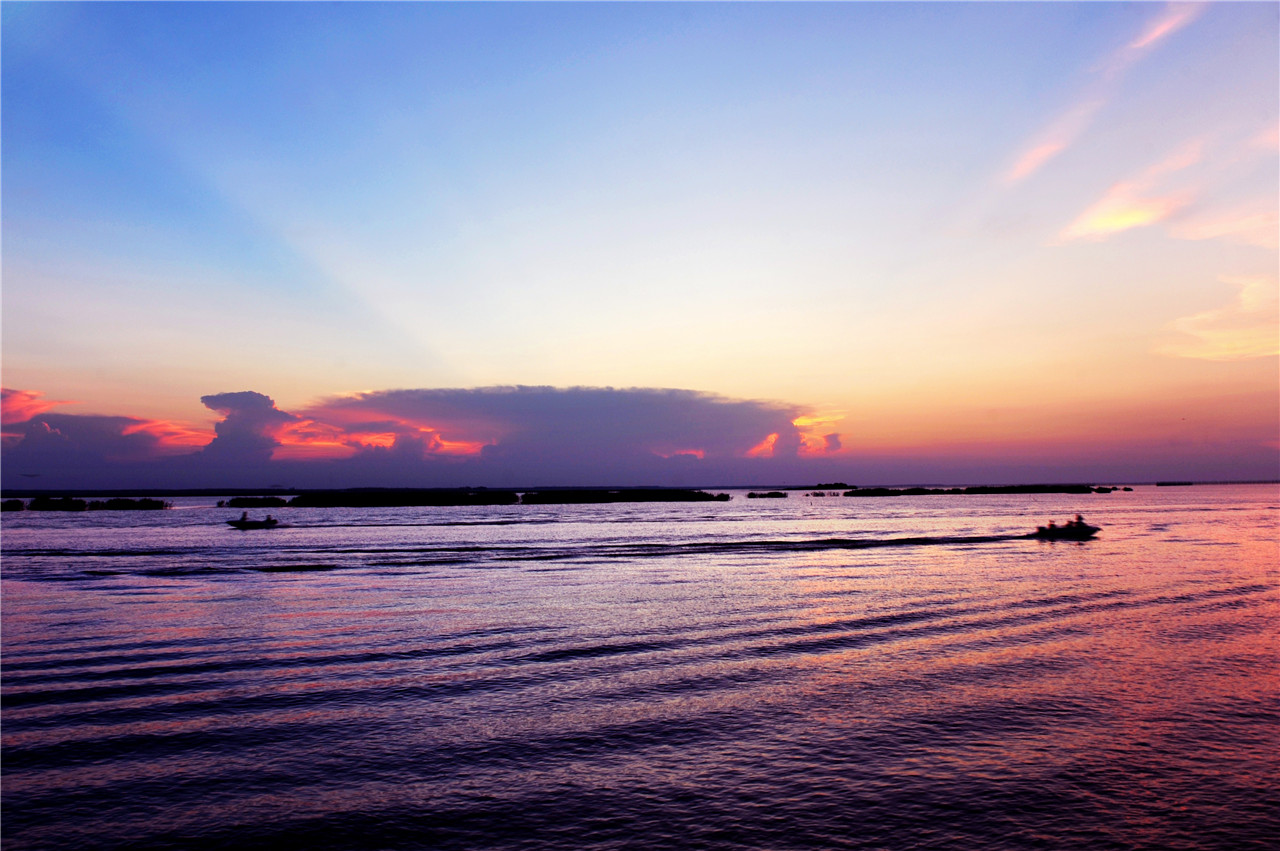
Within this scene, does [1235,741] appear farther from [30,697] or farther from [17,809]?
[30,697]

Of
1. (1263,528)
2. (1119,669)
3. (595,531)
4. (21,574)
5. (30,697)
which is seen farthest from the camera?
(595,531)

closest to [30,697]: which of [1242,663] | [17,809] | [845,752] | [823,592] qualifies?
[17,809]

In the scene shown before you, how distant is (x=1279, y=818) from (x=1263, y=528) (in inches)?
3423

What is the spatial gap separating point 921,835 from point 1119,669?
12.7 meters

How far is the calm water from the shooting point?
10938 millimetres

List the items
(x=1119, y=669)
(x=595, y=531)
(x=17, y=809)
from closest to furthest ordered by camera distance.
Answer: (x=17, y=809)
(x=1119, y=669)
(x=595, y=531)

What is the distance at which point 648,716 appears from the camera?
1559cm

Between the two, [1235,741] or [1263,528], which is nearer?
[1235,741]

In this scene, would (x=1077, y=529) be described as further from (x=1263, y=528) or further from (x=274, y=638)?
(x=274, y=638)

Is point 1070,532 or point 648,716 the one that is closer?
point 648,716

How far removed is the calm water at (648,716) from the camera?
10.9 m

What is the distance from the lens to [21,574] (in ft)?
140

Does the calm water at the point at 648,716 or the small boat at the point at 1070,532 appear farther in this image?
the small boat at the point at 1070,532

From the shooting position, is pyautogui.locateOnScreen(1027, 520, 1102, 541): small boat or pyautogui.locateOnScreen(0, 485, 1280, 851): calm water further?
pyautogui.locateOnScreen(1027, 520, 1102, 541): small boat
